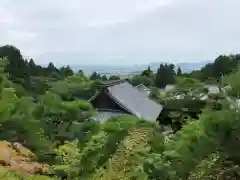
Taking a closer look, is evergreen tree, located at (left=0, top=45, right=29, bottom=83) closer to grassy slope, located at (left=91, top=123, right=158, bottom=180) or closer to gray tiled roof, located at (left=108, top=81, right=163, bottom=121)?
gray tiled roof, located at (left=108, top=81, right=163, bottom=121)

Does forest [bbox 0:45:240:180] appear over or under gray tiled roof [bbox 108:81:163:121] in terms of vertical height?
over

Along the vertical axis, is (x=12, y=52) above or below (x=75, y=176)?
above

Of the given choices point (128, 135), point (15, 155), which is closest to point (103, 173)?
point (128, 135)

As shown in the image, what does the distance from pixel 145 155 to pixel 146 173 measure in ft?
0.64

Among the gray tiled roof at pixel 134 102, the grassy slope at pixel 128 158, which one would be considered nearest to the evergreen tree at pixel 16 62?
the gray tiled roof at pixel 134 102

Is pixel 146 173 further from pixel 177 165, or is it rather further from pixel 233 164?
pixel 233 164

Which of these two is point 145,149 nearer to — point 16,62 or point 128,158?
point 128,158

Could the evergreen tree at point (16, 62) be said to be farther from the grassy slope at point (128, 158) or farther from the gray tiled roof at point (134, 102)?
the grassy slope at point (128, 158)

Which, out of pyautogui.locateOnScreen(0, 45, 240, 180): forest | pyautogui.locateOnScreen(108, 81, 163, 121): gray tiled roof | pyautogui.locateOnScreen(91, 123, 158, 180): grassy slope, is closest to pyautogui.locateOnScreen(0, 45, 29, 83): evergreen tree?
pyautogui.locateOnScreen(108, 81, 163, 121): gray tiled roof

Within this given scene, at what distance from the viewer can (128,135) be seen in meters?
3.95

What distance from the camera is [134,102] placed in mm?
22578

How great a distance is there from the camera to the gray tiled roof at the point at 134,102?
20625mm

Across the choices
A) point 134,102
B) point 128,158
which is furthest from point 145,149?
point 134,102

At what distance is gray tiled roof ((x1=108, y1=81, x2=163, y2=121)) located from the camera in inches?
812
